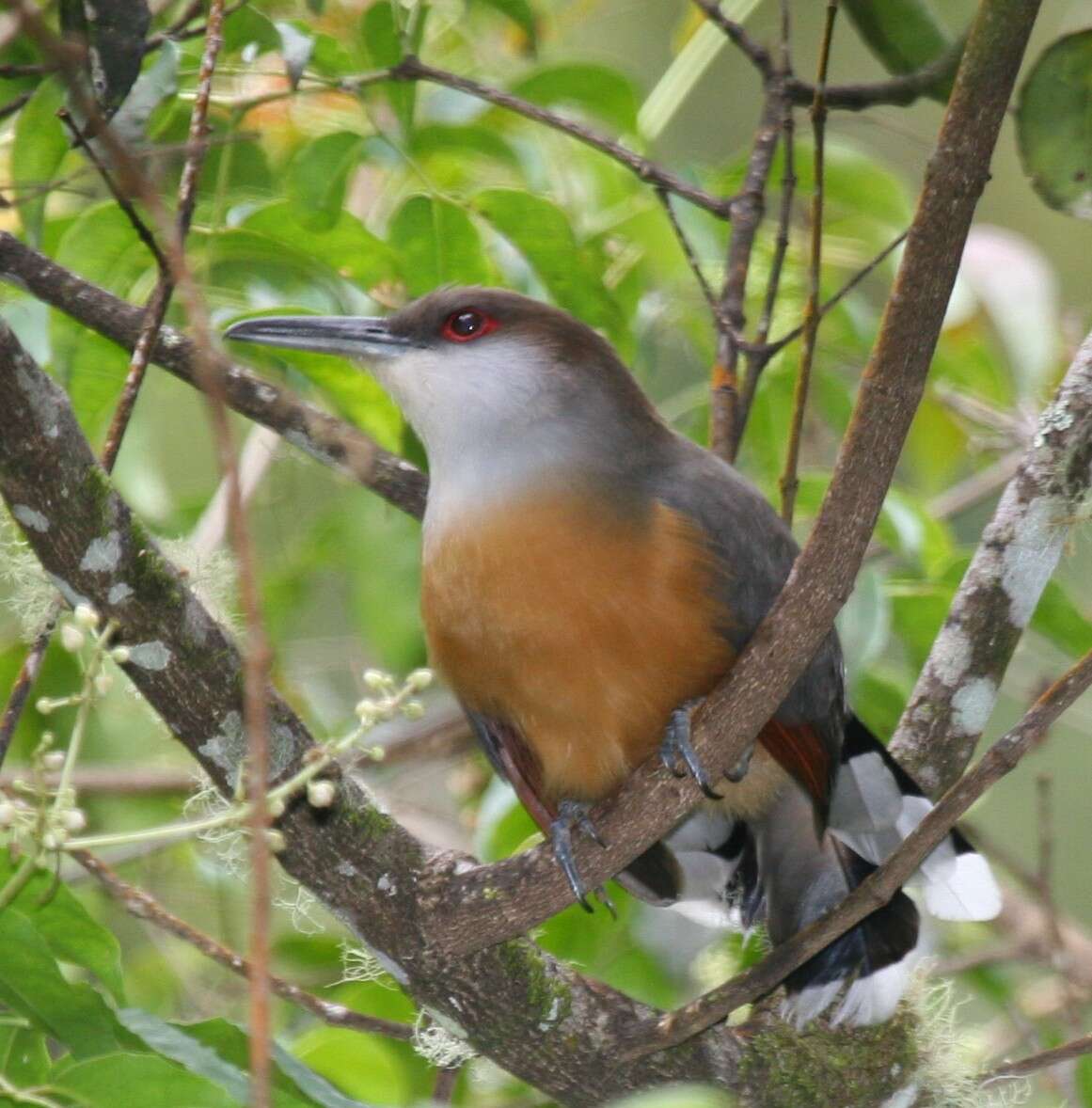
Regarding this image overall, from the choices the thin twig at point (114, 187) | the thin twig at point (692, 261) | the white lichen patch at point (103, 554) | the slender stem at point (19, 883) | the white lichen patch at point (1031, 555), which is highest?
the thin twig at point (692, 261)

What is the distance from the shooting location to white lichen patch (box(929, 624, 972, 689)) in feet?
9.51

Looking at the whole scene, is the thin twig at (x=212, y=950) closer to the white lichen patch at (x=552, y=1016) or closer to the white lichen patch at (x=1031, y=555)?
the white lichen patch at (x=552, y=1016)

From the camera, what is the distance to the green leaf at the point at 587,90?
323 centimetres

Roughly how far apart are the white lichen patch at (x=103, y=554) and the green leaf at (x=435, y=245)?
47.4 inches

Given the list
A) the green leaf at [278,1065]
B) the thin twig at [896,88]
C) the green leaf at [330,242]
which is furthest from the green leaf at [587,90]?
the green leaf at [278,1065]

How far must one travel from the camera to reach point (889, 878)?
8.07ft

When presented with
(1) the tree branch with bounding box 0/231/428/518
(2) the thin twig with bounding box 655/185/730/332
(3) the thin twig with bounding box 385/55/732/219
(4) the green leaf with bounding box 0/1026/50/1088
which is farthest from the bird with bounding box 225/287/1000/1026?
(4) the green leaf with bounding box 0/1026/50/1088

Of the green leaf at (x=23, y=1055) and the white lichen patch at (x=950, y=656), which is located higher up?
the white lichen patch at (x=950, y=656)

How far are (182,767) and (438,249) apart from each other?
1838 mm

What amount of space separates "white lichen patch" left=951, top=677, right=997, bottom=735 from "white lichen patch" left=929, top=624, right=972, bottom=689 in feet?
0.10

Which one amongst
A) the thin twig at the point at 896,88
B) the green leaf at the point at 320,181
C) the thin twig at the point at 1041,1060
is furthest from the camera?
the green leaf at the point at 320,181

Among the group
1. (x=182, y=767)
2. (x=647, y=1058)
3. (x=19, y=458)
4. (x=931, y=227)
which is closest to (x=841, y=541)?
(x=931, y=227)

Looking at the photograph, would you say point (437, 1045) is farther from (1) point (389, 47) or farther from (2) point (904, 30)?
(2) point (904, 30)

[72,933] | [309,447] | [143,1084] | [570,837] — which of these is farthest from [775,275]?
[143,1084]
